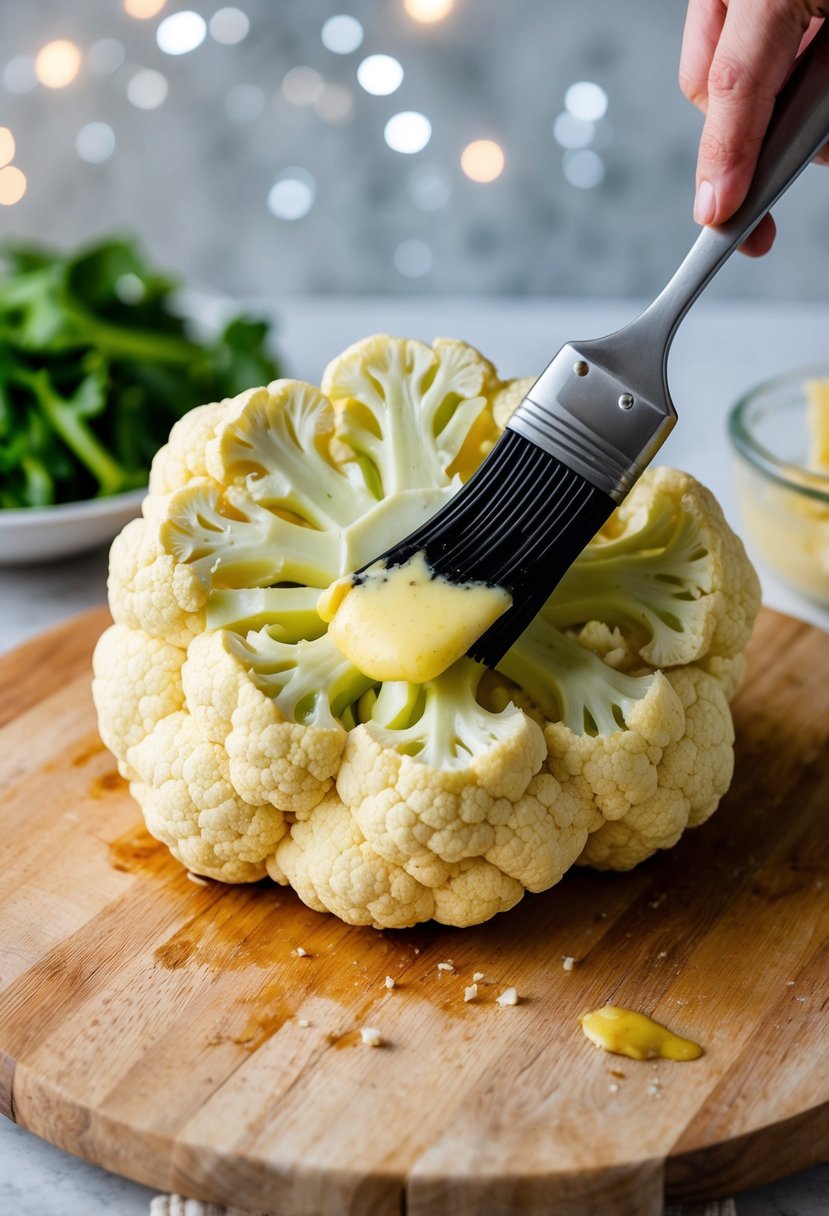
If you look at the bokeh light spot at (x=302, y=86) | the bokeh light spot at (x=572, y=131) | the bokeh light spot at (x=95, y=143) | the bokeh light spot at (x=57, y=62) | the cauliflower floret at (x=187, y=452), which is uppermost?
the bokeh light spot at (x=572, y=131)

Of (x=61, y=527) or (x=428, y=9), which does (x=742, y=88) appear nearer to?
(x=61, y=527)

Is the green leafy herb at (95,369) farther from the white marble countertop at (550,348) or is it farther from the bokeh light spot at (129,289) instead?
the white marble countertop at (550,348)

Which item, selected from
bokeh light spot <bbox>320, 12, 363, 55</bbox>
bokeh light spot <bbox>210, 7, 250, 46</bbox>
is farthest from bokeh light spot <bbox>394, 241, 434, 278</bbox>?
bokeh light spot <bbox>210, 7, 250, 46</bbox>

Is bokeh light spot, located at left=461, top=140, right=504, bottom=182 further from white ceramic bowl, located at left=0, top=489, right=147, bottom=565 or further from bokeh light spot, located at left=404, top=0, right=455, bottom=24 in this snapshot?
white ceramic bowl, located at left=0, top=489, right=147, bottom=565

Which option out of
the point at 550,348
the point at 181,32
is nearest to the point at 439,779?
the point at 550,348

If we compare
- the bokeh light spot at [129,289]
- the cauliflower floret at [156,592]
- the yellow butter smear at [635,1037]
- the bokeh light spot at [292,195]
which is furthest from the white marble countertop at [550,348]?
the yellow butter smear at [635,1037]

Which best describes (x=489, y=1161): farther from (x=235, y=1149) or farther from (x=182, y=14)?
(x=182, y=14)
